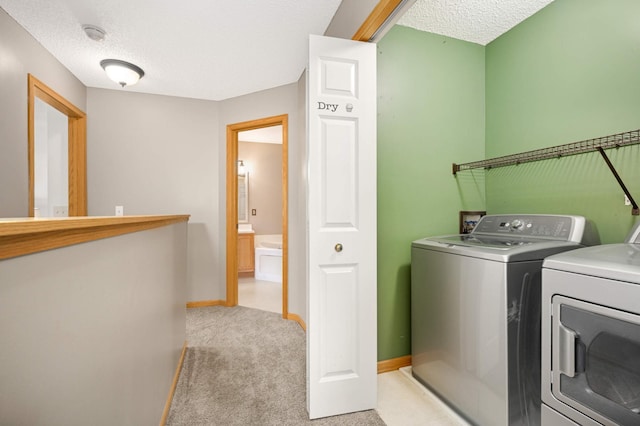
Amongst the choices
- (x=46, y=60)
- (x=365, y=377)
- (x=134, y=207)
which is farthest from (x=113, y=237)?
(x=134, y=207)

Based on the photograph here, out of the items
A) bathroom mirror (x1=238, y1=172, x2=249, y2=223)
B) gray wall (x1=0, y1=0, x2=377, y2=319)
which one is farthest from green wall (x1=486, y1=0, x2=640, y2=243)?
bathroom mirror (x1=238, y1=172, x2=249, y2=223)

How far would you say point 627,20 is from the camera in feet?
5.12

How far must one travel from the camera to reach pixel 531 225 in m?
1.81

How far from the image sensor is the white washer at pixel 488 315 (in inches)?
55.5

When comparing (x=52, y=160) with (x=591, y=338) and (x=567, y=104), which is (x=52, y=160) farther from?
(x=567, y=104)

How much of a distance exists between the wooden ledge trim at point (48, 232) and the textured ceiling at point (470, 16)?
2.10 metres

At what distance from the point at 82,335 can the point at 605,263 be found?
5.07 ft

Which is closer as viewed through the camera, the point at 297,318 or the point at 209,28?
the point at 209,28

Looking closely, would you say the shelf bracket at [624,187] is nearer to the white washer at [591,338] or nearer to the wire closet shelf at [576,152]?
the wire closet shelf at [576,152]

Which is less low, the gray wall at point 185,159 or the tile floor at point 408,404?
the gray wall at point 185,159

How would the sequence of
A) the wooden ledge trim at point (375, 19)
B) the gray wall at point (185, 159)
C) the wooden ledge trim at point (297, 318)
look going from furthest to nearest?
the gray wall at point (185, 159) → the wooden ledge trim at point (297, 318) → the wooden ledge trim at point (375, 19)

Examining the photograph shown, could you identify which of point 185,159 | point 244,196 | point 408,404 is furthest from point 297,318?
point 244,196

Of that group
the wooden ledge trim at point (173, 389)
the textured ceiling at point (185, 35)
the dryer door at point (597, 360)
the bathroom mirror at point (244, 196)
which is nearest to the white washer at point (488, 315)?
the dryer door at point (597, 360)

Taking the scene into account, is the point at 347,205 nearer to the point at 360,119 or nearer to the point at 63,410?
the point at 360,119
